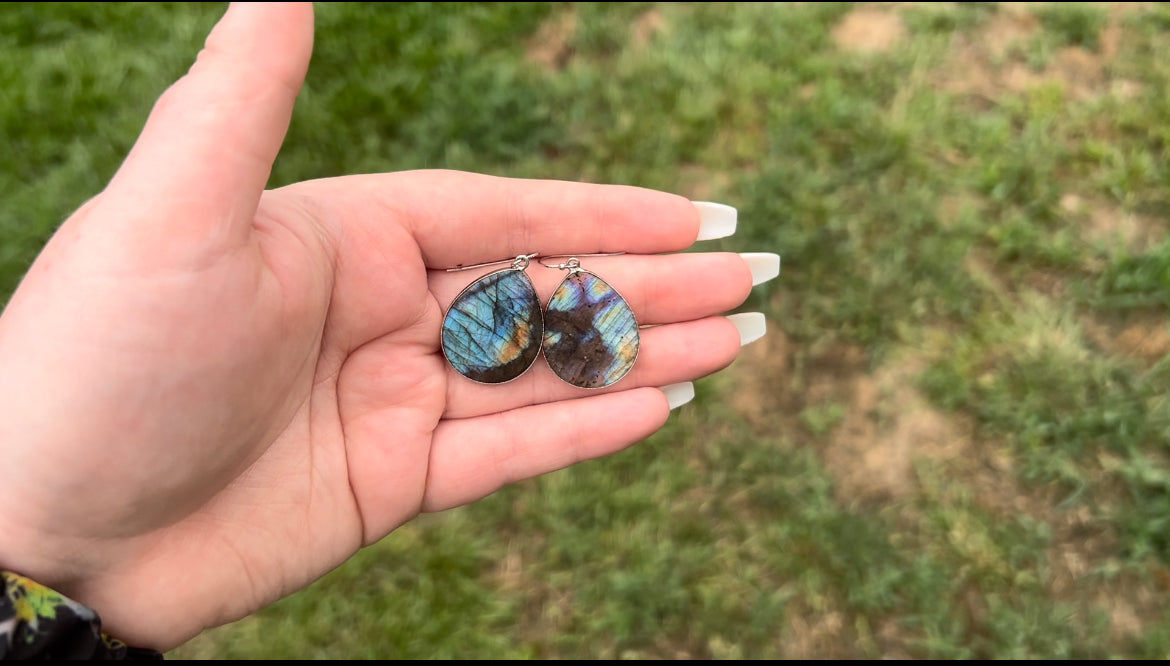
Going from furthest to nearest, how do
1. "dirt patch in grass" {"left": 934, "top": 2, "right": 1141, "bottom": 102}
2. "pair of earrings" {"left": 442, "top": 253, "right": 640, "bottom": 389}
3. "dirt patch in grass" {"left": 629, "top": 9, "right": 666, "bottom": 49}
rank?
"dirt patch in grass" {"left": 629, "top": 9, "right": 666, "bottom": 49} < "dirt patch in grass" {"left": 934, "top": 2, "right": 1141, "bottom": 102} < "pair of earrings" {"left": 442, "top": 253, "right": 640, "bottom": 389}

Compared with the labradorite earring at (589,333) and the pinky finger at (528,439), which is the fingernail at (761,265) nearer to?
the labradorite earring at (589,333)

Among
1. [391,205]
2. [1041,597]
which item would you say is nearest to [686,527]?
[1041,597]

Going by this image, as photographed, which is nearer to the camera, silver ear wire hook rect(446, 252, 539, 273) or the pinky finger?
the pinky finger

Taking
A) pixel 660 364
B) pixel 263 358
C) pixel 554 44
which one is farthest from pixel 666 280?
pixel 554 44

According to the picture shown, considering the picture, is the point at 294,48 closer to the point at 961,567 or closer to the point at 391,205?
the point at 391,205

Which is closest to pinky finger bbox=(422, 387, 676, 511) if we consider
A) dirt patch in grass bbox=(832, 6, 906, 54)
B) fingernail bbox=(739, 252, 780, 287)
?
fingernail bbox=(739, 252, 780, 287)

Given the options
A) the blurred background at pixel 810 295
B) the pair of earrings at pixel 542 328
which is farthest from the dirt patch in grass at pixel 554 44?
the pair of earrings at pixel 542 328

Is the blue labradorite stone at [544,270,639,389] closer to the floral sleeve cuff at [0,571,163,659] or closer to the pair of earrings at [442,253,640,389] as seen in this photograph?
the pair of earrings at [442,253,640,389]

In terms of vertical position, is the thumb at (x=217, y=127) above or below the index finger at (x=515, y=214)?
above
